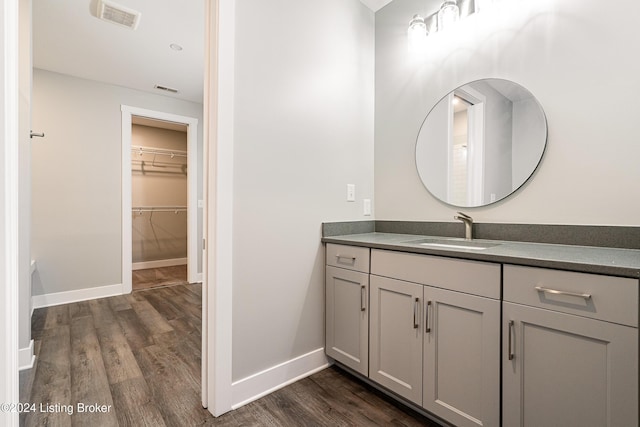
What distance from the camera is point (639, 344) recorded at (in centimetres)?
88

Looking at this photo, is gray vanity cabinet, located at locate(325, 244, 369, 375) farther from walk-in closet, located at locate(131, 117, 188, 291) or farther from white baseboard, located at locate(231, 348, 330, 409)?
walk-in closet, located at locate(131, 117, 188, 291)

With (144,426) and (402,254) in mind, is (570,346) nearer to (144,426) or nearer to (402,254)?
(402,254)

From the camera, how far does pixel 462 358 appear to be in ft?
4.17

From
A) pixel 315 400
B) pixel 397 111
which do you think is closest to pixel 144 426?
pixel 315 400

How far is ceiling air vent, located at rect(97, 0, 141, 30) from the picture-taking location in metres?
2.18

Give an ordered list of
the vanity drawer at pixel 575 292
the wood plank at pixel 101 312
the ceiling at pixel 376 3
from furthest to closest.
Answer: the wood plank at pixel 101 312, the ceiling at pixel 376 3, the vanity drawer at pixel 575 292

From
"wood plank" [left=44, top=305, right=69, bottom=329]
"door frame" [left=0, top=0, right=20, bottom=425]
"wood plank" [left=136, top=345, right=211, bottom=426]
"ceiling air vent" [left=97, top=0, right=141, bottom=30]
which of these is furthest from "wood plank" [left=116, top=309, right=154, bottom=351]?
"ceiling air vent" [left=97, top=0, right=141, bottom=30]

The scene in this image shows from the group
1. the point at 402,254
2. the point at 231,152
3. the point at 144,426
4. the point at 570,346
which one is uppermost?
the point at 231,152

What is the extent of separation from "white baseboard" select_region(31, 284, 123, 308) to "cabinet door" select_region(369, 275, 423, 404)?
131 inches

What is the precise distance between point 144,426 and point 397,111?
7.83ft

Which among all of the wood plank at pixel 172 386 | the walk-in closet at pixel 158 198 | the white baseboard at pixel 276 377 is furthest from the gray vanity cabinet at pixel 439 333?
the walk-in closet at pixel 158 198

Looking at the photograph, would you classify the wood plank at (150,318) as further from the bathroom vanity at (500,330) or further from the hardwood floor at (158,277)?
the bathroom vanity at (500,330)

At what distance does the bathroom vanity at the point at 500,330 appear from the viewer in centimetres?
94

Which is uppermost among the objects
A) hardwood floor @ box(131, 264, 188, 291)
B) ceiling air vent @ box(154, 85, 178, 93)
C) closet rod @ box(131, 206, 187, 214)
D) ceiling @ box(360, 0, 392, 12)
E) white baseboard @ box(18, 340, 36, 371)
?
ceiling @ box(360, 0, 392, 12)
